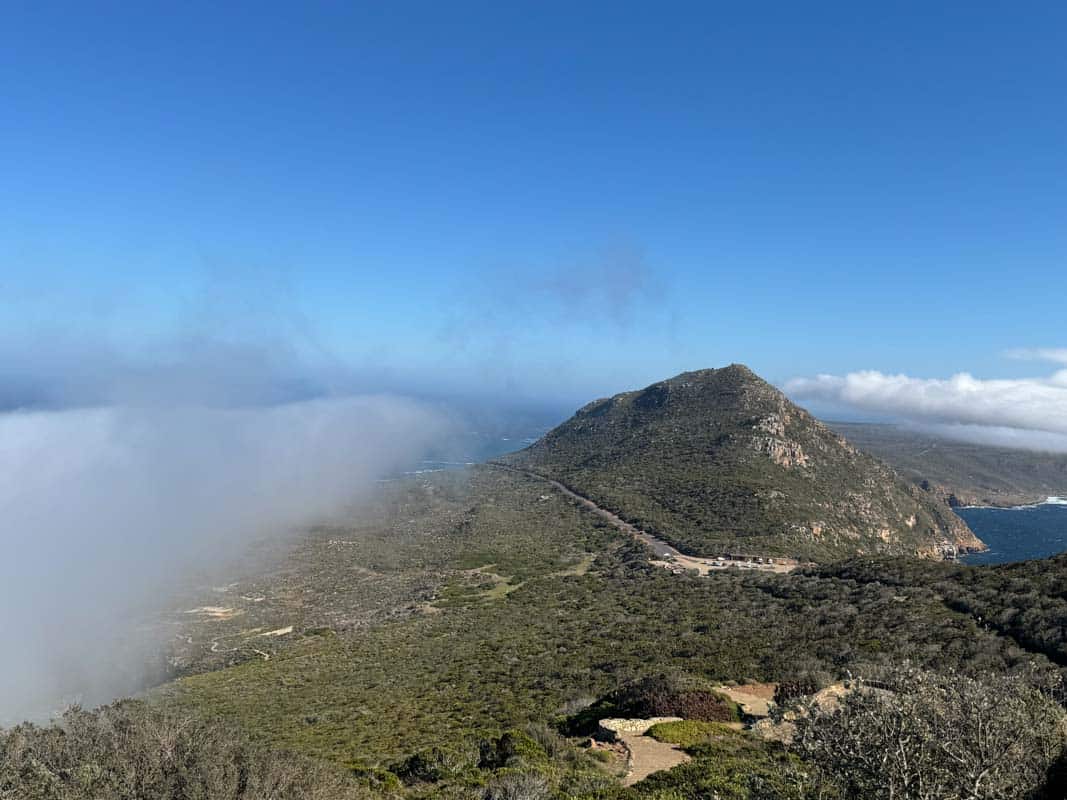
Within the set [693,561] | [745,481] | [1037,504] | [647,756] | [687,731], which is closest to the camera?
[647,756]

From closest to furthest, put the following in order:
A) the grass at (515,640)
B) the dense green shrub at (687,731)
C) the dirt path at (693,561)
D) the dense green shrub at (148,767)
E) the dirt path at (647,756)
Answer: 1. the dense green shrub at (148,767)
2. the dirt path at (647,756)
3. the dense green shrub at (687,731)
4. the grass at (515,640)
5. the dirt path at (693,561)

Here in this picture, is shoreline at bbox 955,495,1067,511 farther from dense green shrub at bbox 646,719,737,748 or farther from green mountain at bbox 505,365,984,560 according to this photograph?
dense green shrub at bbox 646,719,737,748

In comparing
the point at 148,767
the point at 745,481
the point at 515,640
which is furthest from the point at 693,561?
the point at 148,767

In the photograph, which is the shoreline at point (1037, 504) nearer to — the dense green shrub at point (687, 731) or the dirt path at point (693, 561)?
the dirt path at point (693, 561)

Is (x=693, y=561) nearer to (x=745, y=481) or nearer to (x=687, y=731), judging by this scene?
(x=745, y=481)

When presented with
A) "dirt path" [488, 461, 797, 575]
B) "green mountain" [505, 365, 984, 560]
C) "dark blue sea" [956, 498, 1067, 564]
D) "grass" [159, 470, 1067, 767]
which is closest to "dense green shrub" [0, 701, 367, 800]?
"grass" [159, 470, 1067, 767]

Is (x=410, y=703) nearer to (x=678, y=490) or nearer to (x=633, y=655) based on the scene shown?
(x=633, y=655)

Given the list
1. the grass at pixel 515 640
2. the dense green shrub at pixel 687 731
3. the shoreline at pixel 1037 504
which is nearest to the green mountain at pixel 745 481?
the grass at pixel 515 640

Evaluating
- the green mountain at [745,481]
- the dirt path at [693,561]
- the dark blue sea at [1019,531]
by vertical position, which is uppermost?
the green mountain at [745,481]
